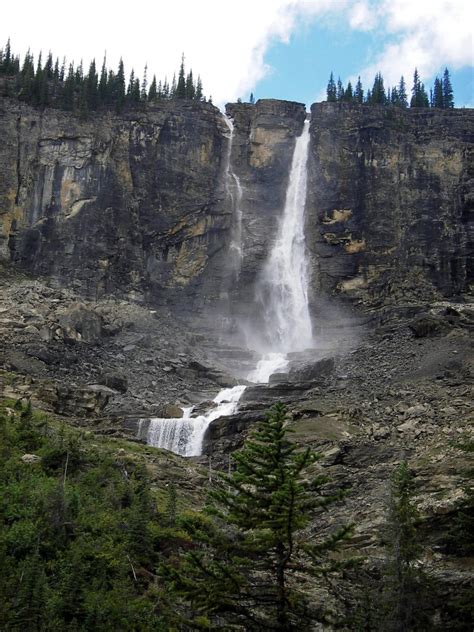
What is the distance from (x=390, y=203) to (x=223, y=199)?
58.2 feet

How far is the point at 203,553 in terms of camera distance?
16.4 meters

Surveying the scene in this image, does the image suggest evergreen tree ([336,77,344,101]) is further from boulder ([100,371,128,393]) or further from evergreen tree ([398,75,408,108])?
boulder ([100,371,128,393])

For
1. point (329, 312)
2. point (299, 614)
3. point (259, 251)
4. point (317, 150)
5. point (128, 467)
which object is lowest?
point (128, 467)

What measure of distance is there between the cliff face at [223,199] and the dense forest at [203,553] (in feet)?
125

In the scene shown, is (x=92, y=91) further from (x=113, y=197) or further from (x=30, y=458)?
(x=30, y=458)

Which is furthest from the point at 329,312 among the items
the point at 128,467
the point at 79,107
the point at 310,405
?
the point at 128,467

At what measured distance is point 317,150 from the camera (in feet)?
261

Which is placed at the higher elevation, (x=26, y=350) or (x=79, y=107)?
(x=79, y=107)

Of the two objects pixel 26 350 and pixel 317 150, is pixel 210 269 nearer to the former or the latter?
pixel 317 150

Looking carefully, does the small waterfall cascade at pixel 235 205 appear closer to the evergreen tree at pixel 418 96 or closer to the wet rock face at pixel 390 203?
the wet rock face at pixel 390 203

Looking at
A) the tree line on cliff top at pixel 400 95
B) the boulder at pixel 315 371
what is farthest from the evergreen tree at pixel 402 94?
the boulder at pixel 315 371

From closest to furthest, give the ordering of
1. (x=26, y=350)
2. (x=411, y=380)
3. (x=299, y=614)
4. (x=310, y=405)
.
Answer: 1. (x=299, y=614)
2. (x=310, y=405)
3. (x=411, y=380)
4. (x=26, y=350)

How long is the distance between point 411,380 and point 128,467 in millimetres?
23485

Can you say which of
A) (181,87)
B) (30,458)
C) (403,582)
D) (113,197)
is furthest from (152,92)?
(403,582)
